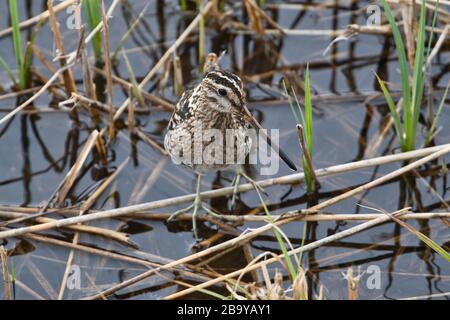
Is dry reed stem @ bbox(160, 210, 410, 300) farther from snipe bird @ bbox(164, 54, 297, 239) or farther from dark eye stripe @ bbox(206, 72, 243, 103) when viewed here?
dark eye stripe @ bbox(206, 72, 243, 103)

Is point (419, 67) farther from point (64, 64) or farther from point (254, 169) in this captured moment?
point (64, 64)

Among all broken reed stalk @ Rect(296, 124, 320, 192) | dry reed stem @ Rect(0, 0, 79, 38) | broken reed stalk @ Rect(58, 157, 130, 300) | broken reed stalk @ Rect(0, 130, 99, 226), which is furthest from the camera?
dry reed stem @ Rect(0, 0, 79, 38)

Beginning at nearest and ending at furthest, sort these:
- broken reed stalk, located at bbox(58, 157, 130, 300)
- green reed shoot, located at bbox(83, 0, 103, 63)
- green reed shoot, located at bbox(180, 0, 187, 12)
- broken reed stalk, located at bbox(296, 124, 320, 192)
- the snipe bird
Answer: broken reed stalk, located at bbox(296, 124, 320, 192) → broken reed stalk, located at bbox(58, 157, 130, 300) → the snipe bird → green reed shoot, located at bbox(83, 0, 103, 63) → green reed shoot, located at bbox(180, 0, 187, 12)

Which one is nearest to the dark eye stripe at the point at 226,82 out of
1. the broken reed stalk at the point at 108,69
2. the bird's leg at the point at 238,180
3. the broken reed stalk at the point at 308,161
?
the broken reed stalk at the point at 308,161

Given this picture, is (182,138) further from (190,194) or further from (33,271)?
(33,271)

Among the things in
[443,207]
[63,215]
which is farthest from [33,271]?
[443,207]

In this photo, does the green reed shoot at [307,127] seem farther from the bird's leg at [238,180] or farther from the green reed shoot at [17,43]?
the green reed shoot at [17,43]

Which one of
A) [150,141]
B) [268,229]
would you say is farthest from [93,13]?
[268,229]

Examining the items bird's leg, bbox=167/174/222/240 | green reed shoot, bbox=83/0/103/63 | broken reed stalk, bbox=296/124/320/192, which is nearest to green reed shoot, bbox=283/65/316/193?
broken reed stalk, bbox=296/124/320/192

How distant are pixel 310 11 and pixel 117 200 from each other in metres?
2.45

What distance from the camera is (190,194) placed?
5316mm

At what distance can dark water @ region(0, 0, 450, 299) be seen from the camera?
4867mm

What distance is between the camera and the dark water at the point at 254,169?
4.87 meters

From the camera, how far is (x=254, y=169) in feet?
18.5
